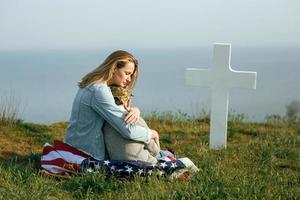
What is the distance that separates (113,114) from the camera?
549cm

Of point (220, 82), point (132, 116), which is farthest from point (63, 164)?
point (220, 82)

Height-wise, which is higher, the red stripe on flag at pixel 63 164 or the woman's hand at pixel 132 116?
the woman's hand at pixel 132 116

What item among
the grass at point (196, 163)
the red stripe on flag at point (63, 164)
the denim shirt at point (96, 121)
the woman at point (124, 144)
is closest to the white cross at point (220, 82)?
the grass at point (196, 163)

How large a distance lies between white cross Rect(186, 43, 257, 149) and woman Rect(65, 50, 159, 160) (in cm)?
195

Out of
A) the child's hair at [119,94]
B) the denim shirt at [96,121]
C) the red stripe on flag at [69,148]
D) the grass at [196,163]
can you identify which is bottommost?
the grass at [196,163]

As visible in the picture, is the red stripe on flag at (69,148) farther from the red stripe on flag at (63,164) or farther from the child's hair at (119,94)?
the child's hair at (119,94)

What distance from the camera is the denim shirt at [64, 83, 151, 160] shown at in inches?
216

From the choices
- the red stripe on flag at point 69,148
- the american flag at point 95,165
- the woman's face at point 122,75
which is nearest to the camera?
the american flag at point 95,165

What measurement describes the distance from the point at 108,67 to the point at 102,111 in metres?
0.44

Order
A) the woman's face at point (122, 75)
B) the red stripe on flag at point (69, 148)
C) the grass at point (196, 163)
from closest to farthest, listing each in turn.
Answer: the grass at point (196, 163) < the red stripe on flag at point (69, 148) < the woman's face at point (122, 75)

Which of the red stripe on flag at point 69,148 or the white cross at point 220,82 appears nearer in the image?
the red stripe on flag at point 69,148

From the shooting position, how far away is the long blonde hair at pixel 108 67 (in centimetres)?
568

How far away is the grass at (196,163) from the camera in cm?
465

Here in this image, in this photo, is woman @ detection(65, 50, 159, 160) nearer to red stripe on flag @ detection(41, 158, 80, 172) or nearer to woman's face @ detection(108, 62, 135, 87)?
woman's face @ detection(108, 62, 135, 87)
